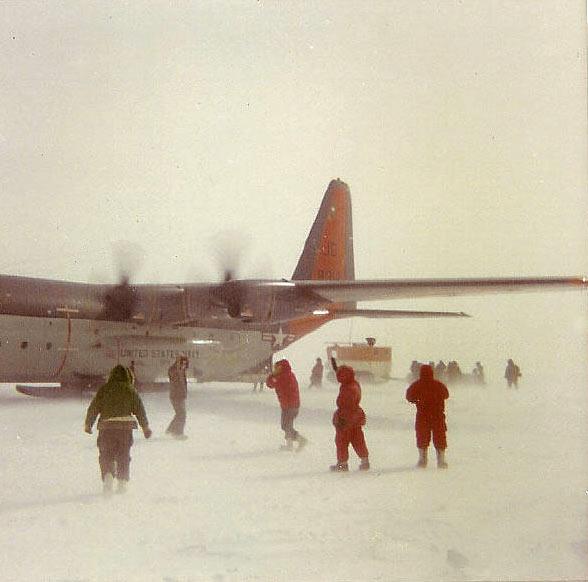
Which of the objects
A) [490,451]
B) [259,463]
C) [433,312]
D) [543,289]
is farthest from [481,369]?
[259,463]

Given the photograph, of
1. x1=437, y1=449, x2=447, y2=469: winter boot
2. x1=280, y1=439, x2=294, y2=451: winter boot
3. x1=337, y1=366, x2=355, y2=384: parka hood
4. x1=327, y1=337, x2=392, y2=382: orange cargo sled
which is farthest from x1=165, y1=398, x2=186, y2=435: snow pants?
x1=327, y1=337, x2=392, y2=382: orange cargo sled

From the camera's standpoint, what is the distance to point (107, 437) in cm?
691

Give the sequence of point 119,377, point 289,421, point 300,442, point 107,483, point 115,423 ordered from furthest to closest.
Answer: point 300,442, point 289,421, point 119,377, point 107,483, point 115,423

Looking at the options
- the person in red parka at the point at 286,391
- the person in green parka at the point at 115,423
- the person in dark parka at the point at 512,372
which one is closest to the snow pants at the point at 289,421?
the person in red parka at the point at 286,391

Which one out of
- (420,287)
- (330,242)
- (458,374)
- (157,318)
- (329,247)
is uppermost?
(330,242)

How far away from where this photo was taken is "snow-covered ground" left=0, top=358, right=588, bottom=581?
5023 millimetres

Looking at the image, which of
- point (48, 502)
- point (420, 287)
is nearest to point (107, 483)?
point (48, 502)

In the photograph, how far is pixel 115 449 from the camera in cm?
694

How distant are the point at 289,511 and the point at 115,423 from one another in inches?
84.9

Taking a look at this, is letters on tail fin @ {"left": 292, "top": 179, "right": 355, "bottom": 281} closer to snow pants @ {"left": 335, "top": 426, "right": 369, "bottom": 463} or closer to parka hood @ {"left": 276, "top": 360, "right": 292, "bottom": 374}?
parka hood @ {"left": 276, "top": 360, "right": 292, "bottom": 374}

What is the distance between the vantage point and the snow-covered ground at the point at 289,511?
502 cm

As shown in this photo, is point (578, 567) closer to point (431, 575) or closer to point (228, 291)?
point (431, 575)

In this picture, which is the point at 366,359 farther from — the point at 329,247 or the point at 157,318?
the point at 157,318

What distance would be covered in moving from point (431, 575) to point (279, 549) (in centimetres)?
127
